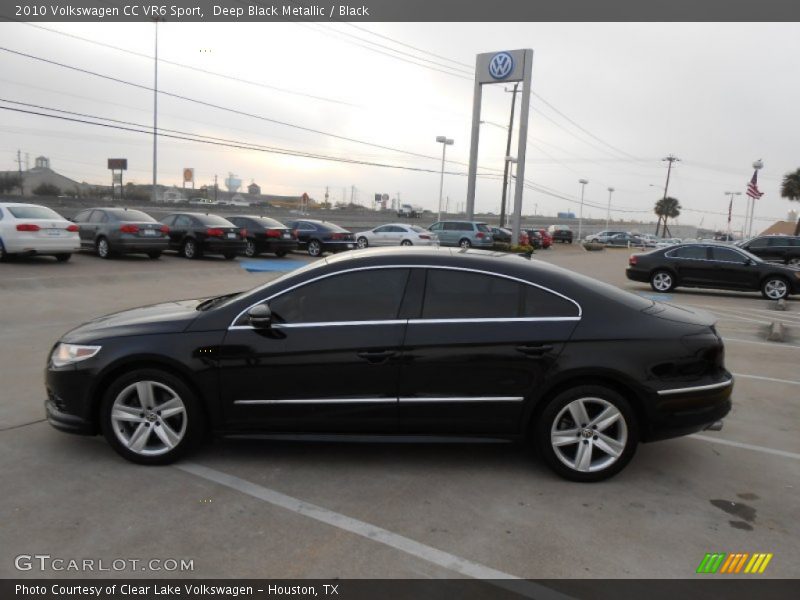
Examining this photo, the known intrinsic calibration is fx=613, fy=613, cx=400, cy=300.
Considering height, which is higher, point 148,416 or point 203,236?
point 203,236

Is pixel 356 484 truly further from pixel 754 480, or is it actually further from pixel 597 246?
pixel 597 246

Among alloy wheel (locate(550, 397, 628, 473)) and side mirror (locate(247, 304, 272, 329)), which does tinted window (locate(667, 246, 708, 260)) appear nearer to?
alloy wheel (locate(550, 397, 628, 473))

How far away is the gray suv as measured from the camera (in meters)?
31.4

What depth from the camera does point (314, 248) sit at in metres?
24.0

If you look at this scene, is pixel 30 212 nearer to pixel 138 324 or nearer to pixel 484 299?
pixel 138 324

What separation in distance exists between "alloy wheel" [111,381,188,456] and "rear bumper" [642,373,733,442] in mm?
3131

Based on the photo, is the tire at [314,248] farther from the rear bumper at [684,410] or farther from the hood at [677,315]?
the rear bumper at [684,410]

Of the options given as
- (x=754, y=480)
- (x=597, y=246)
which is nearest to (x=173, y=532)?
(x=754, y=480)

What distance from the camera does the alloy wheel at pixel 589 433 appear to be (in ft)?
13.1

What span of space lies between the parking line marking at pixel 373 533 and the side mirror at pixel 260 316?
39.9 inches

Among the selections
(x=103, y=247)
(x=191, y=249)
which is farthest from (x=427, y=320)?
(x=191, y=249)

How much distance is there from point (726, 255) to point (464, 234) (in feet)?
52.9

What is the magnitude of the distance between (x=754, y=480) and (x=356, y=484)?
108 inches

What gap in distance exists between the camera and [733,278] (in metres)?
16.3
